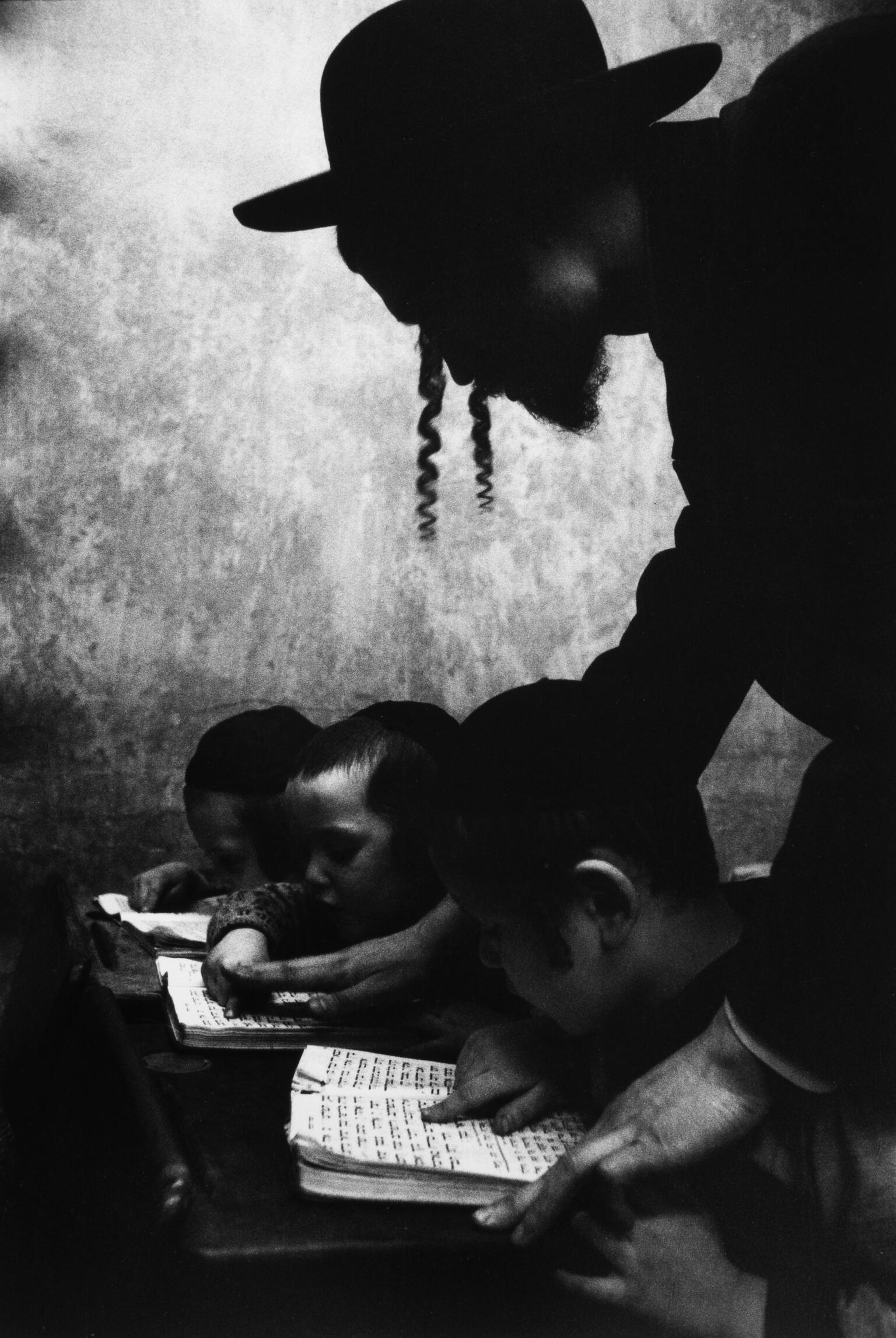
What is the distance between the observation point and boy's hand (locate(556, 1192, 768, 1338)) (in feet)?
4.44

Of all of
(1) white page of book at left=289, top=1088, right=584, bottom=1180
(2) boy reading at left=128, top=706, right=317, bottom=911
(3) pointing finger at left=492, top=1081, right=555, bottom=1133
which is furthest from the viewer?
(2) boy reading at left=128, top=706, right=317, bottom=911

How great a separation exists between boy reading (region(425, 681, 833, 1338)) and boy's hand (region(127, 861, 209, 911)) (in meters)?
0.73

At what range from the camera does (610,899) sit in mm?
1555

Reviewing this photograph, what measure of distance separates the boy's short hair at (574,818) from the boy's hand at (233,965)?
50cm

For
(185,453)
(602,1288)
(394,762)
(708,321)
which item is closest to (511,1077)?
(602,1288)

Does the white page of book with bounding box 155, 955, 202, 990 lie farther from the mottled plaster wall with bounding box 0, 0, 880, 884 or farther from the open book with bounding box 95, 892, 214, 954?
the mottled plaster wall with bounding box 0, 0, 880, 884

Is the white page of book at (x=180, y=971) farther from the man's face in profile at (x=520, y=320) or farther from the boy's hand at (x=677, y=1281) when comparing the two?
the man's face in profile at (x=520, y=320)

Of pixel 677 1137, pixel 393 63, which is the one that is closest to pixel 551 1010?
pixel 677 1137

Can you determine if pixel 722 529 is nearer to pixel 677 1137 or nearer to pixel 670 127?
pixel 670 127

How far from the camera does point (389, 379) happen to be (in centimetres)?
204

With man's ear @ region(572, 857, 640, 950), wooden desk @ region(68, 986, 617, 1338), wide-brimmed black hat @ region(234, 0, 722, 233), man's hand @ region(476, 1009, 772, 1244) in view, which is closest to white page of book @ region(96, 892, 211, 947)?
wooden desk @ region(68, 986, 617, 1338)

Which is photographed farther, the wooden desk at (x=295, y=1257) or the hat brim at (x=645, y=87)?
the hat brim at (x=645, y=87)

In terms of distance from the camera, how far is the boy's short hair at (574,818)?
1573mm

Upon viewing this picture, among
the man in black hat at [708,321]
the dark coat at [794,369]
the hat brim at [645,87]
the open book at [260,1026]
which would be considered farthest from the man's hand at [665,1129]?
the hat brim at [645,87]
